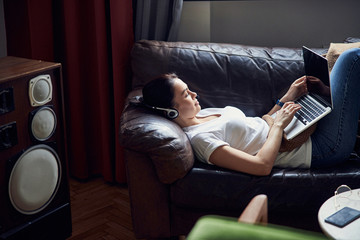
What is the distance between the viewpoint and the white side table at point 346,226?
1387mm

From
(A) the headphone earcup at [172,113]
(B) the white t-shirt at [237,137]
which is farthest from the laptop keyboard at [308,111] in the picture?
(A) the headphone earcup at [172,113]

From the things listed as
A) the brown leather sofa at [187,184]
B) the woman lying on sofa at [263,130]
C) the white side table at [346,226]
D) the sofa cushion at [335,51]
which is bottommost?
the brown leather sofa at [187,184]

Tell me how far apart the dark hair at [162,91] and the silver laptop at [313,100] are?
503mm

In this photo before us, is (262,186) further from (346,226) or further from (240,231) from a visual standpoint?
(240,231)

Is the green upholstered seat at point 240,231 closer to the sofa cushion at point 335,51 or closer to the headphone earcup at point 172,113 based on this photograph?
the headphone earcup at point 172,113

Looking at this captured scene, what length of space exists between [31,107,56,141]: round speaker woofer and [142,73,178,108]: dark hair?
15.7 inches

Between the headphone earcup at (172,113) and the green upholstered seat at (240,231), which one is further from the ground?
the green upholstered seat at (240,231)

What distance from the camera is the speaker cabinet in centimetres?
176

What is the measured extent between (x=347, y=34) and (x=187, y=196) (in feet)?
4.83

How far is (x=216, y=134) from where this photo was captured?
6.40 feet

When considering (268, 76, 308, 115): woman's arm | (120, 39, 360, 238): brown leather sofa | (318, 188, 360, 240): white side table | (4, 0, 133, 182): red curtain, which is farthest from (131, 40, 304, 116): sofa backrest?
(318, 188, 360, 240): white side table

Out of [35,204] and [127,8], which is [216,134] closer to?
[35,204]

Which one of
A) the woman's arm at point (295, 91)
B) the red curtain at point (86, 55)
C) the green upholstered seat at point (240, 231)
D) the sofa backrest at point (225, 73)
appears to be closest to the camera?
the green upholstered seat at point (240, 231)

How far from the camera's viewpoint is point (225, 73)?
92.7 inches
